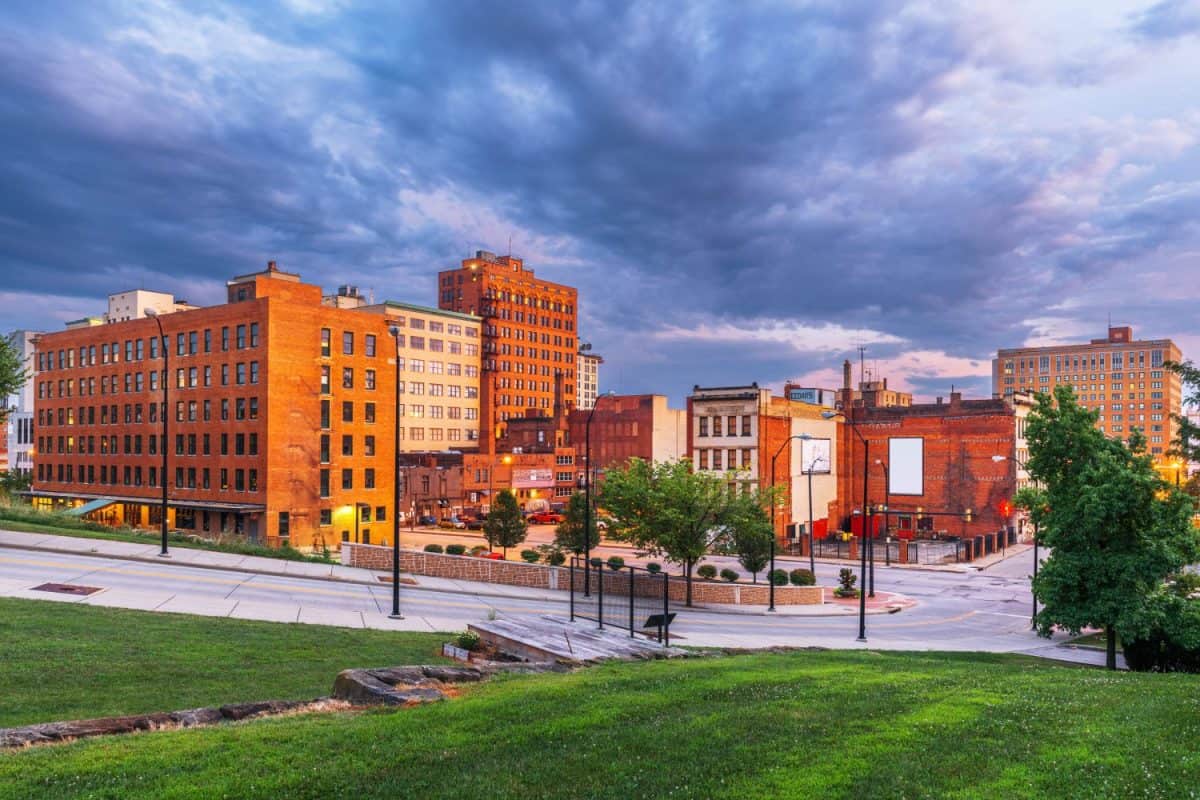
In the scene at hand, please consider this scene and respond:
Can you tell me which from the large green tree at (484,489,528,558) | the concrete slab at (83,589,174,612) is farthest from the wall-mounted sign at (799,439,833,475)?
the concrete slab at (83,589,174,612)

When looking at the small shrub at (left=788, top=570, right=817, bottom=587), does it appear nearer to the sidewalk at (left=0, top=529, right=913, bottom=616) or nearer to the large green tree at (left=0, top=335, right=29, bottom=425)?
the sidewalk at (left=0, top=529, right=913, bottom=616)

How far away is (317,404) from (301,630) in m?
47.5

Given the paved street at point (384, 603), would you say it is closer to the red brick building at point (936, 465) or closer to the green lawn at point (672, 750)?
the green lawn at point (672, 750)

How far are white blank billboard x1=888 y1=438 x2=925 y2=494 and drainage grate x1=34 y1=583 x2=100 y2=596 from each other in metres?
79.7

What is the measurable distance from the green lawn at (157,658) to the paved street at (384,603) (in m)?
3.17

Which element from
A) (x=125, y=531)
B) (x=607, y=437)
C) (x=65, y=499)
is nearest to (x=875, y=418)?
(x=607, y=437)

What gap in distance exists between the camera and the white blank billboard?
86.9m

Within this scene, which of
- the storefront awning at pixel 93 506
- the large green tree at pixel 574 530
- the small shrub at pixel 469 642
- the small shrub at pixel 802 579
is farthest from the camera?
the storefront awning at pixel 93 506

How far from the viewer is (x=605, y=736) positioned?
10672 mm

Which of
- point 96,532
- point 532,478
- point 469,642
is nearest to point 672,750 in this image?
point 469,642

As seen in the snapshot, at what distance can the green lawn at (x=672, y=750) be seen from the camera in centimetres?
861

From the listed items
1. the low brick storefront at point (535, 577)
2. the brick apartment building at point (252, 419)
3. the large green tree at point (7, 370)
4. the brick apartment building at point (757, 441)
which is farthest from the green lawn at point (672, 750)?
the brick apartment building at point (757, 441)

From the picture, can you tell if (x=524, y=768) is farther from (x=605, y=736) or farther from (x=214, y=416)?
(x=214, y=416)

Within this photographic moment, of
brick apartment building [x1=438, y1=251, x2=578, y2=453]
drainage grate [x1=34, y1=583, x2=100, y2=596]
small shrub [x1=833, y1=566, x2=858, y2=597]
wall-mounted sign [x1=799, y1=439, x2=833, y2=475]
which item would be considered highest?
brick apartment building [x1=438, y1=251, x2=578, y2=453]
